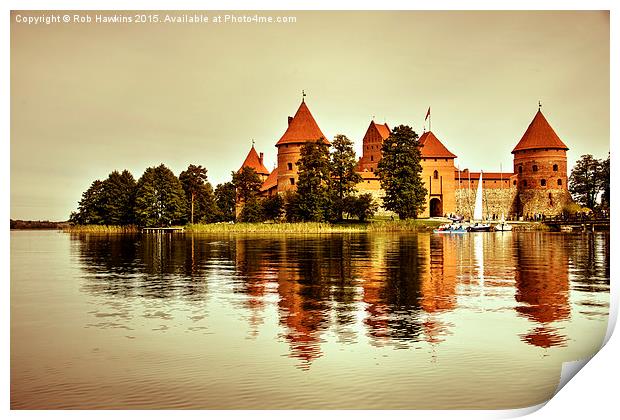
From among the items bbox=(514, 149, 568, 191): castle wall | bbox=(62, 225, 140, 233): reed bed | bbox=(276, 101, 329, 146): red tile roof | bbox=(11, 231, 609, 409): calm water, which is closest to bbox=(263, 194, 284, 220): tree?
bbox=(276, 101, 329, 146): red tile roof

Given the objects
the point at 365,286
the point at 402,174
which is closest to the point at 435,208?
the point at 402,174

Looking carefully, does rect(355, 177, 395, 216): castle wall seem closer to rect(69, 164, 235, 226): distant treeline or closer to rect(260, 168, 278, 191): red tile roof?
rect(260, 168, 278, 191): red tile roof

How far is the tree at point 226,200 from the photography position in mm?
42438

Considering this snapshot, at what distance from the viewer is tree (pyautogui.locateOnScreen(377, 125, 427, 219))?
113 feet

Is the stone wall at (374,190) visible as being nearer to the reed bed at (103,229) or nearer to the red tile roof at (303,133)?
the red tile roof at (303,133)

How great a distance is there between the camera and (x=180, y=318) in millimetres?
6941

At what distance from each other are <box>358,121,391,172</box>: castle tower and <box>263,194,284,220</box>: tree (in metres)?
26.9

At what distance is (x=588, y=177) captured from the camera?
16062 millimetres

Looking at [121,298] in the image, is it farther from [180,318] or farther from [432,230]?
[432,230]

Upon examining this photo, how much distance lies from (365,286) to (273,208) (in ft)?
90.3

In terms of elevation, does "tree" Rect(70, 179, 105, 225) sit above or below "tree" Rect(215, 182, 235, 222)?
below

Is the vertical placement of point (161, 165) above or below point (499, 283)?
above

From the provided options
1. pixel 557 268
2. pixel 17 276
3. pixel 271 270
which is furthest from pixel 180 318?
pixel 557 268
